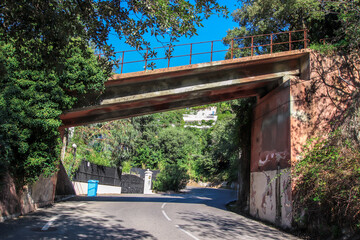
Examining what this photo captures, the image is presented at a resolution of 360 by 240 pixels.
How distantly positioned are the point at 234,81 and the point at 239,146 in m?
5.71

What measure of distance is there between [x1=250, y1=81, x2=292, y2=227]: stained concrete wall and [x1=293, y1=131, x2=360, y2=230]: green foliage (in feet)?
3.05

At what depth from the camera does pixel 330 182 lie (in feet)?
32.7

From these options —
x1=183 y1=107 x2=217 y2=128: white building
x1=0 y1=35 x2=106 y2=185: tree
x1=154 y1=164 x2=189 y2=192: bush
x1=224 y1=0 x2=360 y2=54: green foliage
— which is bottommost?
x1=154 y1=164 x2=189 y2=192: bush

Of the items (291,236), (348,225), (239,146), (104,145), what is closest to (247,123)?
(239,146)

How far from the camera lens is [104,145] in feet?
105

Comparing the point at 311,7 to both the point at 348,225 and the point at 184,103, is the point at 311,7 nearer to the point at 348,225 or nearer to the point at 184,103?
the point at 184,103

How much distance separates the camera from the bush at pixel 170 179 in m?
38.6

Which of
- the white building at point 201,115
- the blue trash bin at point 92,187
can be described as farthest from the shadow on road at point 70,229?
the white building at point 201,115

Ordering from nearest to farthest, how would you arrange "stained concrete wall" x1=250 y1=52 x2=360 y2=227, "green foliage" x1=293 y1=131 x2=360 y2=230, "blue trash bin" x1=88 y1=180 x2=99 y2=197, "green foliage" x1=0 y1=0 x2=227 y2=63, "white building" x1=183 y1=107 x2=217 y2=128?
1. "green foliage" x1=0 y1=0 x2=227 y2=63
2. "green foliage" x1=293 y1=131 x2=360 y2=230
3. "stained concrete wall" x1=250 y1=52 x2=360 y2=227
4. "blue trash bin" x1=88 y1=180 x2=99 y2=197
5. "white building" x1=183 y1=107 x2=217 y2=128

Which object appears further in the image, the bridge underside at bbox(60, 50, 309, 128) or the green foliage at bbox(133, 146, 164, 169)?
the green foliage at bbox(133, 146, 164, 169)

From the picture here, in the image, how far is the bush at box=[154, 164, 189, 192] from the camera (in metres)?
38.6

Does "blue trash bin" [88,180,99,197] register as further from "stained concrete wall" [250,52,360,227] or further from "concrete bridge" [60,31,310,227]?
"stained concrete wall" [250,52,360,227]

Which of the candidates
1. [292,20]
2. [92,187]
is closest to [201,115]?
[92,187]

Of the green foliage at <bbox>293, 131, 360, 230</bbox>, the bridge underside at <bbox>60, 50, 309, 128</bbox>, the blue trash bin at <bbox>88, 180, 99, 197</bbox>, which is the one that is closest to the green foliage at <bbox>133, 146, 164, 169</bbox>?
the blue trash bin at <bbox>88, 180, 99, 197</bbox>
